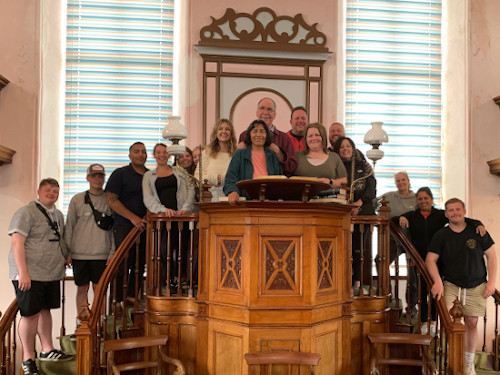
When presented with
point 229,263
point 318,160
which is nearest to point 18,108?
point 318,160

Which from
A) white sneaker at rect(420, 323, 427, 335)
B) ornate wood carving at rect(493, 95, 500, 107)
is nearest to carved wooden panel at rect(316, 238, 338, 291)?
white sneaker at rect(420, 323, 427, 335)

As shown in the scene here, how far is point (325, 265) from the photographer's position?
4008 millimetres

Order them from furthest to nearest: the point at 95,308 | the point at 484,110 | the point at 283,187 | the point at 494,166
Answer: the point at 484,110 < the point at 494,166 < the point at 95,308 < the point at 283,187

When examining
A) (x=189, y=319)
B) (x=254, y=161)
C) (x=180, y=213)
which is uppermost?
(x=254, y=161)

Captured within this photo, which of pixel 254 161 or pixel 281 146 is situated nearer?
pixel 254 161

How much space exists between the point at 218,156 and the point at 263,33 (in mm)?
2874

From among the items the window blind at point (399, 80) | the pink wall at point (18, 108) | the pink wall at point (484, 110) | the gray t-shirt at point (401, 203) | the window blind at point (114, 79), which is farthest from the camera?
the window blind at point (399, 80)

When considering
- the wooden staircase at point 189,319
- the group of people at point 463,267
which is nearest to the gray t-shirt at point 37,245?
the wooden staircase at point 189,319

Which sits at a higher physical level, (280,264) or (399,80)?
(399,80)

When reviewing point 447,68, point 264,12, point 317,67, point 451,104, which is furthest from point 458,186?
Answer: point 264,12

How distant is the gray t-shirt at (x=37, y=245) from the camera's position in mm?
4672

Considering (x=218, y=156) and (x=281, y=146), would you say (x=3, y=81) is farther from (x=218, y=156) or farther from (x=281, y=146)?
(x=281, y=146)

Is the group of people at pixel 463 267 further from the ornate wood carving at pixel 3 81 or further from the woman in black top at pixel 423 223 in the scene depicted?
the ornate wood carving at pixel 3 81

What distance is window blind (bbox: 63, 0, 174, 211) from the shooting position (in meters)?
7.07
